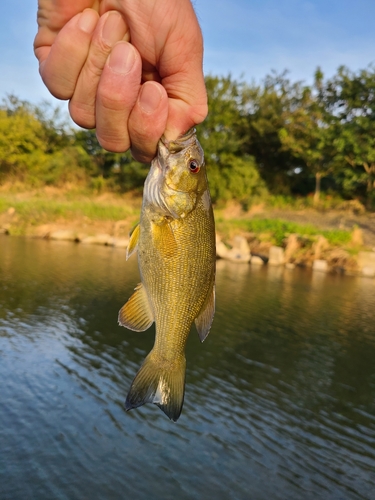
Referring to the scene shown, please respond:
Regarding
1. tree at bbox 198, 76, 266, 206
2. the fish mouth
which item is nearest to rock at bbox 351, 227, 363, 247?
tree at bbox 198, 76, 266, 206

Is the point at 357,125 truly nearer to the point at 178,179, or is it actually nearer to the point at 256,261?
the point at 256,261

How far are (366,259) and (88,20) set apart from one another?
112 feet

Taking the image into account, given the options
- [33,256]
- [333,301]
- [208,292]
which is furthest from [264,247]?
[208,292]

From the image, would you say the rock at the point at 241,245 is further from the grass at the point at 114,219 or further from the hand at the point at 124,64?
the hand at the point at 124,64

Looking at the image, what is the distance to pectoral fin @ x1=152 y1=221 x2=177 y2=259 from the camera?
2594mm

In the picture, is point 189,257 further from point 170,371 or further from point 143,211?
point 170,371

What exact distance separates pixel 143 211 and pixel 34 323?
1497 centimetres

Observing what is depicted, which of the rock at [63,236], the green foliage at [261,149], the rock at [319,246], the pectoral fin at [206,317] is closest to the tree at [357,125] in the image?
the green foliage at [261,149]

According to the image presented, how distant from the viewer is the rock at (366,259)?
33269 millimetres

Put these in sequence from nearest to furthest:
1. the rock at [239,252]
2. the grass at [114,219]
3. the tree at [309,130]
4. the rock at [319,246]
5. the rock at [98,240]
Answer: the rock at [239,252]
the rock at [319,246]
the grass at [114,219]
the rock at [98,240]
the tree at [309,130]

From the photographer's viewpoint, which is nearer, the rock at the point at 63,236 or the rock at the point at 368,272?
the rock at the point at 368,272

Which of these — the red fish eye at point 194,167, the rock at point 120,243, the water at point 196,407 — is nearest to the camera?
the red fish eye at point 194,167

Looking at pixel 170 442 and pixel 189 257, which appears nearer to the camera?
pixel 189 257

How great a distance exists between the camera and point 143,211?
2604mm
